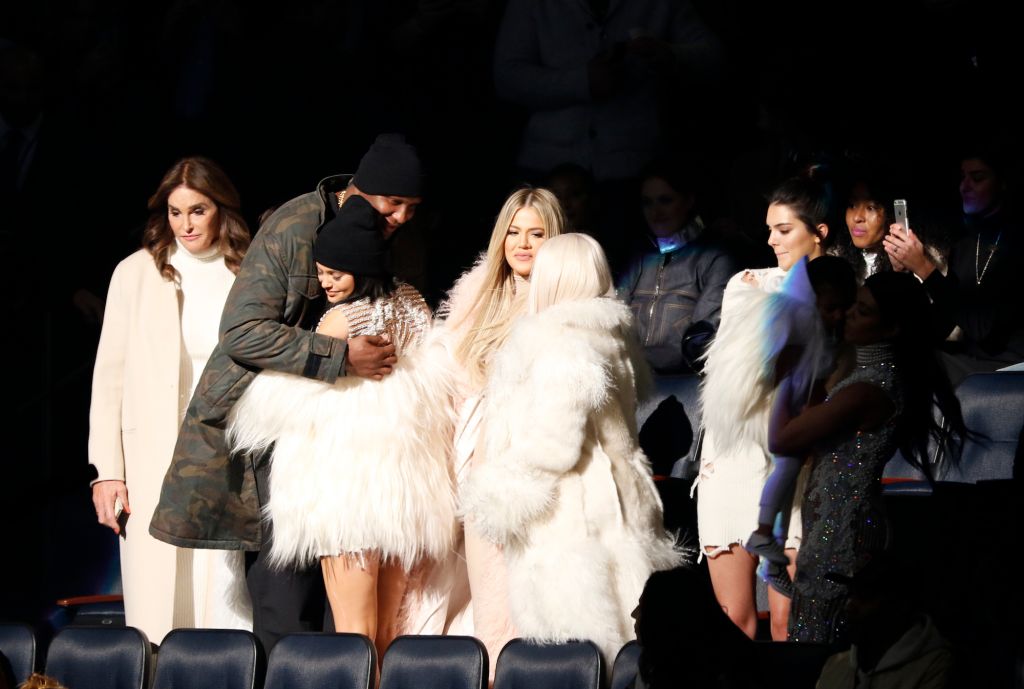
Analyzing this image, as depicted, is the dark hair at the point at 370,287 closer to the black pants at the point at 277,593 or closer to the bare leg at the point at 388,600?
the black pants at the point at 277,593

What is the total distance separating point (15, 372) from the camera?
6.32m

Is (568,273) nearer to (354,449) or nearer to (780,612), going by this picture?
(354,449)

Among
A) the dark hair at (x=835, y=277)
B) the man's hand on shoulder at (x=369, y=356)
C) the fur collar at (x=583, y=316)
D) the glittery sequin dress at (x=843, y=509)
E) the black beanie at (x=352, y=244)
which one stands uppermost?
the black beanie at (x=352, y=244)

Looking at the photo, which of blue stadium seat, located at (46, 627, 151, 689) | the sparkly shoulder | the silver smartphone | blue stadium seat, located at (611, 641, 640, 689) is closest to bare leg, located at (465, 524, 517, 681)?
blue stadium seat, located at (611, 641, 640, 689)

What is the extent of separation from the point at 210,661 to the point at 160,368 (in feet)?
3.82

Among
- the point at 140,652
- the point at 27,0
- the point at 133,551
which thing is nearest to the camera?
the point at 140,652

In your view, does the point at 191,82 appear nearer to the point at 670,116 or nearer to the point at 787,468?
the point at 670,116

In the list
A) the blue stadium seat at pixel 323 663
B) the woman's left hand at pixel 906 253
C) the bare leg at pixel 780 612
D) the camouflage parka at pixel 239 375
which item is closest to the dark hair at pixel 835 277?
the bare leg at pixel 780 612

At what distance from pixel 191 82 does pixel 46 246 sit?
3.15ft

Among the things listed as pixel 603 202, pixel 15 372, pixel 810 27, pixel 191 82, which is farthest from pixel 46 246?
pixel 810 27

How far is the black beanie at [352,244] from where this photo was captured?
4004 millimetres

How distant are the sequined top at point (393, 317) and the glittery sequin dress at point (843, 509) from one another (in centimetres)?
117

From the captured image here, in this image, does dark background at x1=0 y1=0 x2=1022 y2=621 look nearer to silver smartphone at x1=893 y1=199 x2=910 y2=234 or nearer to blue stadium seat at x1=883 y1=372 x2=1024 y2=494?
silver smartphone at x1=893 y1=199 x2=910 y2=234

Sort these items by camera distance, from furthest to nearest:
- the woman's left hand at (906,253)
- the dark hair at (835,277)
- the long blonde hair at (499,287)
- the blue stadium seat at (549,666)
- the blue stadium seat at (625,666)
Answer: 1. the woman's left hand at (906,253)
2. the long blonde hair at (499,287)
3. the dark hair at (835,277)
4. the blue stadium seat at (549,666)
5. the blue stadium seat at (625,666)
